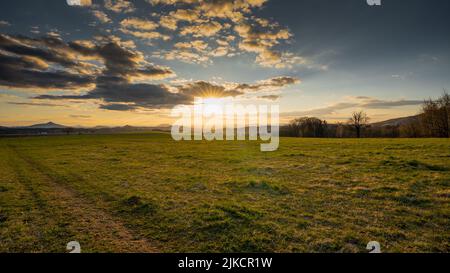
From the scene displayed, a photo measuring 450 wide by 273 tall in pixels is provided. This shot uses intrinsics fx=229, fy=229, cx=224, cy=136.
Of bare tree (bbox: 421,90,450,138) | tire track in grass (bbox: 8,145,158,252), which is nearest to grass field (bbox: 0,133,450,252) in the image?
tire track in grass (bbox: 8,145,158,252)

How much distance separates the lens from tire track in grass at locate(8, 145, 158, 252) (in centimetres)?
769

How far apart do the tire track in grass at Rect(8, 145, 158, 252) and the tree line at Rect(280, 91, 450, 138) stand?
89.9 m

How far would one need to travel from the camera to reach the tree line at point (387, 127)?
69.9 meters

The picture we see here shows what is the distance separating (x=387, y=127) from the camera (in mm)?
105188

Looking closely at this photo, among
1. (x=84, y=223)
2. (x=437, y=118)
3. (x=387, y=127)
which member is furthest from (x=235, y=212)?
(x=387, y=127)

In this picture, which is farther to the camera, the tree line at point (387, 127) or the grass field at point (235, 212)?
the tree line at point (387, 127)

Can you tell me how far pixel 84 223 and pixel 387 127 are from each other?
4935 inches

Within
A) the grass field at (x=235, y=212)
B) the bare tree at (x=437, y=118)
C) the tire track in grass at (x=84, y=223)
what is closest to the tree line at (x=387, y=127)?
the bare tree at (x=437, y=118)

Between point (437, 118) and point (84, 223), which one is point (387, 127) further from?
point (84, 223)

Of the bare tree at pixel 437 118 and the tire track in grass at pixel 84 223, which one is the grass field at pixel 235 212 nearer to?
the tire track in grass at pixel 84 223

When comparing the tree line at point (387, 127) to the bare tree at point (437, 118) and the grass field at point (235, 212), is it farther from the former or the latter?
the grass field at point (235, 212)

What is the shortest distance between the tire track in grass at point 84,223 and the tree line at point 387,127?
89.9 meters
